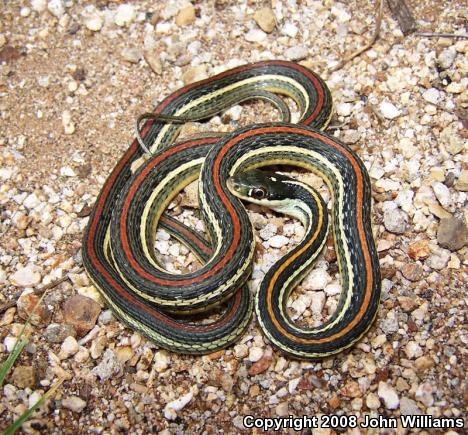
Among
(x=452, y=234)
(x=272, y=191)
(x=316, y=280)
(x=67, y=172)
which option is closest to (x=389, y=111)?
(x=452, y=234)

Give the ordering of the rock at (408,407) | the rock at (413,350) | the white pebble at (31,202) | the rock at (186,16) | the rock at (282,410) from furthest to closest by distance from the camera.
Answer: the rock at (186,16)
the white pebble at (31,202)
the rock at (413,350)
the rock at (282,410)
the rock at (408,407)

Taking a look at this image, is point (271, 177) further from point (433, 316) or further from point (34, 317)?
point (34, 317)

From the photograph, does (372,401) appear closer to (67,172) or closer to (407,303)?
(407,303)

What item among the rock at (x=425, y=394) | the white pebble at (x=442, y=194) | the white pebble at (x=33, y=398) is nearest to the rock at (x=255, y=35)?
the white pebble at (x=442, y=194)

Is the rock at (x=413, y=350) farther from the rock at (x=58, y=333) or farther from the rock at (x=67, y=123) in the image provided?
the rock at (x=67, y=123)

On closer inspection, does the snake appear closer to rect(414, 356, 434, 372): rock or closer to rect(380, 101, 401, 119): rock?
rect(414, 356, 434, 372): rock

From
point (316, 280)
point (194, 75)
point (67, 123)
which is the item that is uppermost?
point (194, 75)
